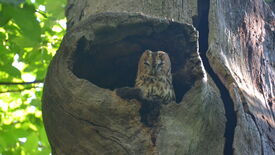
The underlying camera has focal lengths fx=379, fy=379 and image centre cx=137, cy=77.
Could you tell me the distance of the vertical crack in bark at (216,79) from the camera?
6.90 feet

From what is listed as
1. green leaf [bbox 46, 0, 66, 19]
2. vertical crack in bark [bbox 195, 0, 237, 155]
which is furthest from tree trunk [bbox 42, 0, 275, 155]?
green leaf [bbox 46, 0, 66, 19]

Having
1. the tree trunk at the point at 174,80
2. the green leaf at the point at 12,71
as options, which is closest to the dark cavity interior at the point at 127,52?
the tree trunk at the point at 174,80

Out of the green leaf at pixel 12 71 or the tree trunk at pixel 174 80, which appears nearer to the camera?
the tree trunk at pixel 174 80

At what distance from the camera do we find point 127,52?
2754 mm

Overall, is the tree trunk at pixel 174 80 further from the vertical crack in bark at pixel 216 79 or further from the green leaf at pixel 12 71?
the green leaf at pixel 12 71

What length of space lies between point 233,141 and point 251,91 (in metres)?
0.51

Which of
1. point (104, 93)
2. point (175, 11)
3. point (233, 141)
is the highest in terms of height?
point (175, 11)

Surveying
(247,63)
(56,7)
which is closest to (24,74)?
(56,7)

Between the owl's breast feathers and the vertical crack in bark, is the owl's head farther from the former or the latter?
the vertical crack in bark

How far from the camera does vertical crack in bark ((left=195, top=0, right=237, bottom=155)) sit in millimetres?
2104

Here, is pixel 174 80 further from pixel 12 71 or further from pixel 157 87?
pixel 12 71

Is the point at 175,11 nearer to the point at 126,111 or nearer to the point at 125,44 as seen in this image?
the point at 125,44

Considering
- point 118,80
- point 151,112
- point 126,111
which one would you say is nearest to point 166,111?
point 151,112

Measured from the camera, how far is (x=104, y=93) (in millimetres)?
2080
